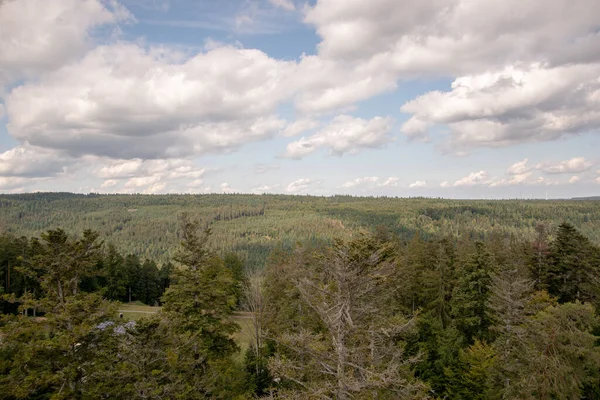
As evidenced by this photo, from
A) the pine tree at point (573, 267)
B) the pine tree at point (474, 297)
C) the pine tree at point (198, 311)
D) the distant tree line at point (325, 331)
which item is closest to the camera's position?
the distant tree line at point (325, 331)

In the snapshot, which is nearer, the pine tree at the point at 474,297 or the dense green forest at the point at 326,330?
the dense green forest at the point at 326,330

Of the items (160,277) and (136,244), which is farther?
(136,244)

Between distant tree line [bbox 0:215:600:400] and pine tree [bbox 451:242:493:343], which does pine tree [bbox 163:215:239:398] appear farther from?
pine tree [bbox 451:242:493:343]

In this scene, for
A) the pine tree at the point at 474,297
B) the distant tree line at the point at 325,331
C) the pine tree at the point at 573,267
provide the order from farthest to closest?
1. the pine tree at the point at 573,267
2. the pine tree at the point at 474,297
3. the distant tree line at the point at 325,331

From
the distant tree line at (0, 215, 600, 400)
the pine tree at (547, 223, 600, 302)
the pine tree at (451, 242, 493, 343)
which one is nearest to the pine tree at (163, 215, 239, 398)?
the distant tree line at (0, 215, 600, 400)

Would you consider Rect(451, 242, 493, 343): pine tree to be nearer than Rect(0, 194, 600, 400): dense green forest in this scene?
No

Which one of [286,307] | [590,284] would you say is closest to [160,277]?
[286,307]

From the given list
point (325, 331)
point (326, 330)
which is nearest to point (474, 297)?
point (325, 331)

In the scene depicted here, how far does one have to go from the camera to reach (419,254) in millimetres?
37719

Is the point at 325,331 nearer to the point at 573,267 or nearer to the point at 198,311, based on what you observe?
the point at 198,311

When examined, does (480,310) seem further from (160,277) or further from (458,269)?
(160,277)

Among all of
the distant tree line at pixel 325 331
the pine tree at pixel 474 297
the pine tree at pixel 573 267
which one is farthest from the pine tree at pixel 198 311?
the pine tree at pixel 573 267

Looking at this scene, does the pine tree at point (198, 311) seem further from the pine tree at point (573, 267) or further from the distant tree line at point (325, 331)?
the pine tree at point (573, 267)

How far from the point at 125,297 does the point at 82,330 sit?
6480 centimetres
